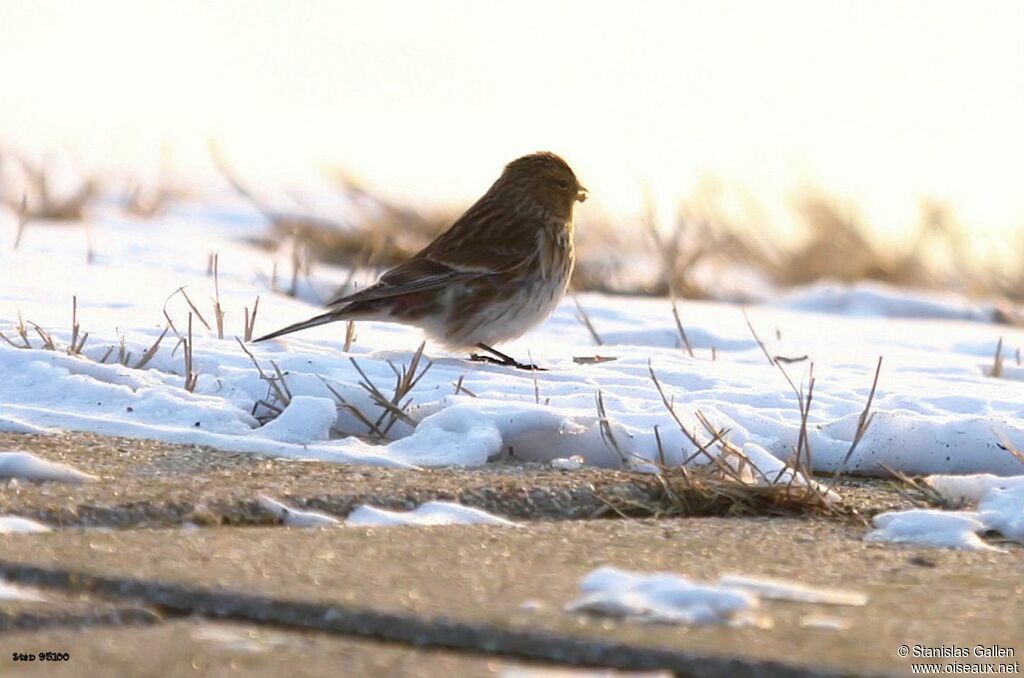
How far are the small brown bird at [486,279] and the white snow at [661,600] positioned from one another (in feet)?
9.96

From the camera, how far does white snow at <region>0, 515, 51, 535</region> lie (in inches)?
110

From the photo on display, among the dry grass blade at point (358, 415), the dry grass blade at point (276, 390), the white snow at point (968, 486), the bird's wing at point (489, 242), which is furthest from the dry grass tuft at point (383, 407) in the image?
the bird's wing at point (489, 242)

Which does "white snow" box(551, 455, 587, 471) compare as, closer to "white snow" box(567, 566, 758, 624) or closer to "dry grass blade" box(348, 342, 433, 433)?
"dry grass blade" box(348, 342, 433, 433)

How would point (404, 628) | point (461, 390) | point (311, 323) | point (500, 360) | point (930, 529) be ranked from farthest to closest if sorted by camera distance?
point (500, 360), point (311, 323), point (461, 390), point (930, 529), point (404, 628)

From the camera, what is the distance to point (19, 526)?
112 inches

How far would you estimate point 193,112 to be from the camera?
1916cm

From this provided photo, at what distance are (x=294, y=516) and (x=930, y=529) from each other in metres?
1.17

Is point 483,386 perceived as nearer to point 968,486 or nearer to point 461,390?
point 461,390

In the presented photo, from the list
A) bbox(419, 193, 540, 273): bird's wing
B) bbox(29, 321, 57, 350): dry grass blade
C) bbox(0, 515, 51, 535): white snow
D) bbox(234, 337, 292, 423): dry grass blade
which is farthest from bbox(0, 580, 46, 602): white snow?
bbox(419, 193, 540, 273): bird's wing

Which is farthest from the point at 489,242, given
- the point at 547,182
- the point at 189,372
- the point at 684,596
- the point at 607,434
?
the point at 684,596

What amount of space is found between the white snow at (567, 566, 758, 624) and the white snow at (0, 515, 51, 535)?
3.05 feet

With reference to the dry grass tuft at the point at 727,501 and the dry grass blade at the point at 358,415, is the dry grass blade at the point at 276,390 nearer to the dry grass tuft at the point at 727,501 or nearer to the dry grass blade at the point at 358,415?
the dry grass blade at the point at 358,415

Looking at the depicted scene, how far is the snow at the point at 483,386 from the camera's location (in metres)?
3.99

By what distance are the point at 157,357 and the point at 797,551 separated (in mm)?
2391
